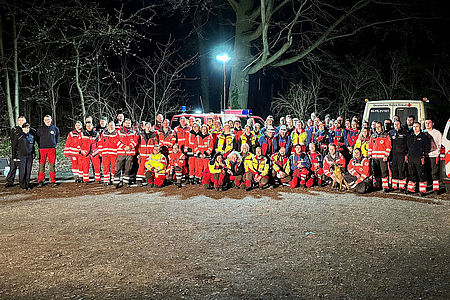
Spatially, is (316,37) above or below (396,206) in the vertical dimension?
above

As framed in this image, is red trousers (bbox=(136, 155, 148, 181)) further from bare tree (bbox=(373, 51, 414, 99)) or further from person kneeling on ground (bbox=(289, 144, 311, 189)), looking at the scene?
bare tree (bbox=(373, 51, 414, 99))

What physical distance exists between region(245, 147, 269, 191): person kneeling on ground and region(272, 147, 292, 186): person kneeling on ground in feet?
1.08

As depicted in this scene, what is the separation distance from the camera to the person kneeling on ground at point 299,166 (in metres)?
10.5

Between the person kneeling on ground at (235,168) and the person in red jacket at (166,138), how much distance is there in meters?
1.75

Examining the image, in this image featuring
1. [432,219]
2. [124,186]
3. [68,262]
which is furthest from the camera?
[124,186]

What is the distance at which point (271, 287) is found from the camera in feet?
14.1

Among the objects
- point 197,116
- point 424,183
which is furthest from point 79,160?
point 424,183

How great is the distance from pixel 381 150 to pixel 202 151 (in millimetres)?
4691

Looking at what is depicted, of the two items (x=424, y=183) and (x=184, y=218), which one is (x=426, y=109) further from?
(x=184, y=218)

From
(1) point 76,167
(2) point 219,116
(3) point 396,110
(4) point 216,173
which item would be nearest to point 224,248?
(4) point 216,173

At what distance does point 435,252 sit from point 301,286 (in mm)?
2315

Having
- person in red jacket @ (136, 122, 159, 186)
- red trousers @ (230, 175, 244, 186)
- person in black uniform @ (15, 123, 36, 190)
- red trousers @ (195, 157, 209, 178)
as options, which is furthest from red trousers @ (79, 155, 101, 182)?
red trousers @ (230, 175, 244, 186)

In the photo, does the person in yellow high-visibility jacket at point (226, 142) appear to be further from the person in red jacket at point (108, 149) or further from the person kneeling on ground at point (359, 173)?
the person kneeling on ground at point (359, 173)

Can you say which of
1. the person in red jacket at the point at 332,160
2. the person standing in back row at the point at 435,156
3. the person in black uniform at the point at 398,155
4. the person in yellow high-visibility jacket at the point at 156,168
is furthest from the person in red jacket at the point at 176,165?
the person standing in back row at the point at 435,156
